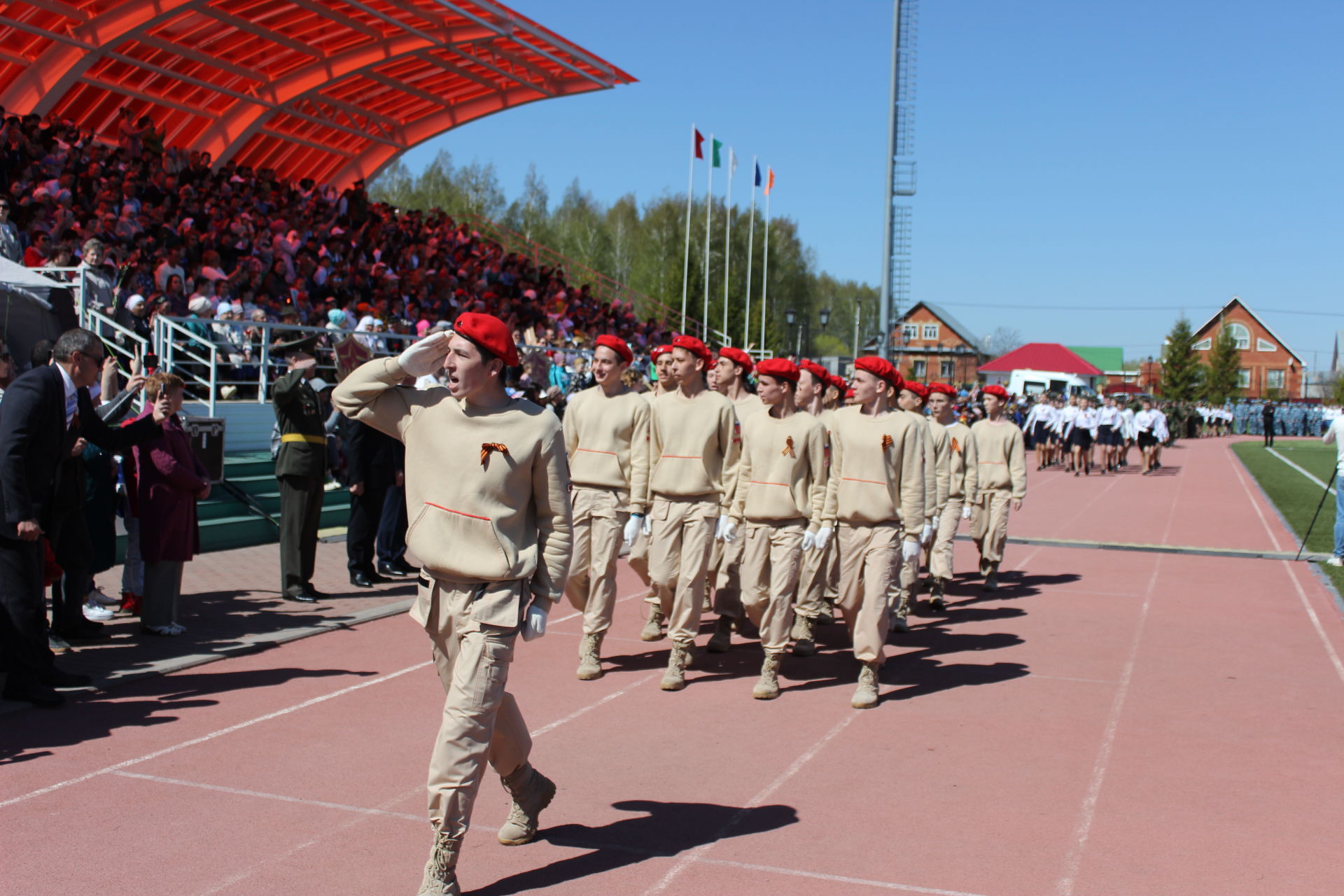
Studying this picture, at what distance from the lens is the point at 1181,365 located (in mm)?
82438

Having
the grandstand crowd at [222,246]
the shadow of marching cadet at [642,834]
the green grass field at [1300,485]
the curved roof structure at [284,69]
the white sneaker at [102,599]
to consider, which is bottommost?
the shadow of marching cadet at [642,834]

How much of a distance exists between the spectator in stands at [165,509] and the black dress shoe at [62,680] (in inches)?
50.0

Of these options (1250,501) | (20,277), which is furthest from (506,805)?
(1250,501)

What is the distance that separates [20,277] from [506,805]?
9.15 metres

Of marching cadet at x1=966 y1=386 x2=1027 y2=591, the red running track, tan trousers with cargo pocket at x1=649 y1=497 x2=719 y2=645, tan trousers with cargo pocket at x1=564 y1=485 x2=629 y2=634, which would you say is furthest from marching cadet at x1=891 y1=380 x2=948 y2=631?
tan trousers with cargo pocket at x1=564 y1=485 x2=629 y2=634

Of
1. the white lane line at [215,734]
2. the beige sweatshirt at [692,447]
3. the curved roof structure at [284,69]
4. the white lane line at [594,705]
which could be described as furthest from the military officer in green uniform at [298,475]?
the curved roof structure at [284,69]

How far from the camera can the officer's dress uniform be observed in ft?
31.9

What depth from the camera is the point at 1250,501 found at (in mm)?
23250

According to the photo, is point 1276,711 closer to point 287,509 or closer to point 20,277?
point 287,509

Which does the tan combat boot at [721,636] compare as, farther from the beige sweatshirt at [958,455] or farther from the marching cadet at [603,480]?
the beige sweatshirt at [958,455]

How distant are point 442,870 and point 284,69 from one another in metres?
26.1

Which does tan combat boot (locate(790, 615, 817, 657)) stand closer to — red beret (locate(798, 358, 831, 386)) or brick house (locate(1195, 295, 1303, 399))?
→ red beret (locate(798, 358, 831, 386))

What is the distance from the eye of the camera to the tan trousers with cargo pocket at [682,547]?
25.2ft

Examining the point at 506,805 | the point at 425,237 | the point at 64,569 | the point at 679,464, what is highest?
the point at 425,237
